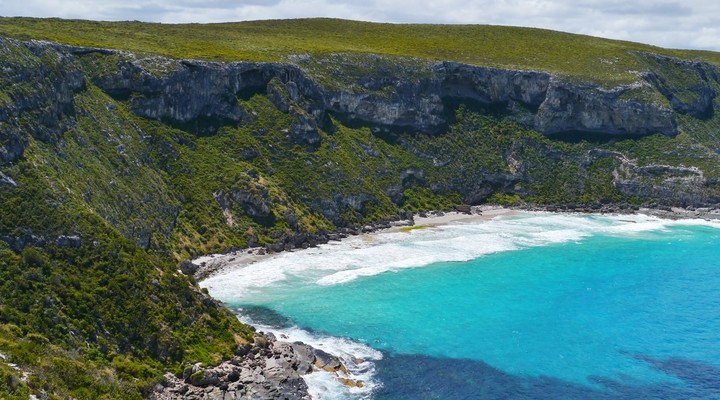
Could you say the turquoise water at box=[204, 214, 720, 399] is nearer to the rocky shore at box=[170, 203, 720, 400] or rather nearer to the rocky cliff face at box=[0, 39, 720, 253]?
the rocky shore at box=[170, 203, 720, 400]

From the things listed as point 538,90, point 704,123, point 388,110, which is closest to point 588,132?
point 538,90

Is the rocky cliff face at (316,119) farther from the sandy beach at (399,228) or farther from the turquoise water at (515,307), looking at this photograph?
the turquoise water at (515,307)

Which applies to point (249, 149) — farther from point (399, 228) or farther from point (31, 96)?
point (31, 96)

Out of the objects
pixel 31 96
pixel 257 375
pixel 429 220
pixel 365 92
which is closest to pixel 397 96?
pixel 365 92

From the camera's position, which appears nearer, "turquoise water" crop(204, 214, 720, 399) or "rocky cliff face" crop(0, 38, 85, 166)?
"turquoise water" crop(204, 214, 720, 399)

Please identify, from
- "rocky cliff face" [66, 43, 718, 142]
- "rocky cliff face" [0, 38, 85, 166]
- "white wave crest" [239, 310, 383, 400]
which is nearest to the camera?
"white wave crest" [239, 310, 383, 400]

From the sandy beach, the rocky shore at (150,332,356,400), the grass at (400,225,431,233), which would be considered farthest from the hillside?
the grass at (400,225,431,233)
